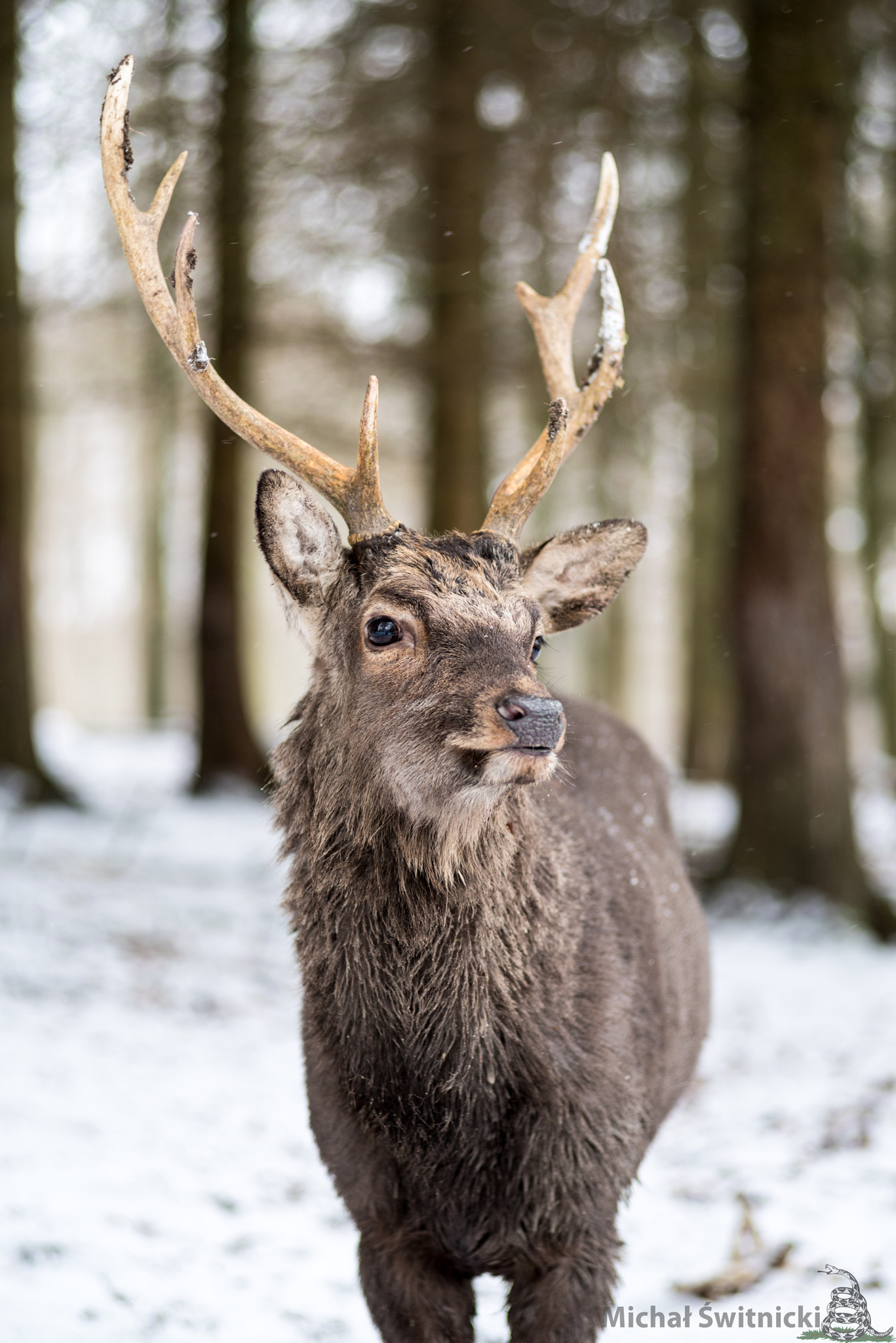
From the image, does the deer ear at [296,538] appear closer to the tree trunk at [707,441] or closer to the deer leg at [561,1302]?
the deer leg at [561,1302]

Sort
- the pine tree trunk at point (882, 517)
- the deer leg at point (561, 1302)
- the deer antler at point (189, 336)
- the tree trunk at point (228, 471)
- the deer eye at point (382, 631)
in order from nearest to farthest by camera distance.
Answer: the deer leg at point (561, 1302)
the deer eye at point (382, 631)
the deer antler at point (189, 336)
the tree trunk at point (228, 471)
the pine tree trunk at point (882, 517)

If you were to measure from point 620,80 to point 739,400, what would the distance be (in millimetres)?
3254

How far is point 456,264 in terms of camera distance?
11.0m

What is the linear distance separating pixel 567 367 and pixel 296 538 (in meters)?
1.39

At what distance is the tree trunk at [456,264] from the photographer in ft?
35.2

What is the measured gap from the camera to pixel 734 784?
910cm

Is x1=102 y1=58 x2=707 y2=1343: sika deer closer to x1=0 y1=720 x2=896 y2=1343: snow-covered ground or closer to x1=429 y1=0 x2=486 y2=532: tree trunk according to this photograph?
x1=0 y1=720 x2=896 y2=1343: snow-covered ground

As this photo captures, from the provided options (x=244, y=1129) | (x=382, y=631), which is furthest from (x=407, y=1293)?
(x=244, y=1129)

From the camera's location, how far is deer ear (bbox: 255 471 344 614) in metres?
3.24

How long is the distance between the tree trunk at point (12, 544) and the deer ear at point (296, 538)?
739 cm
